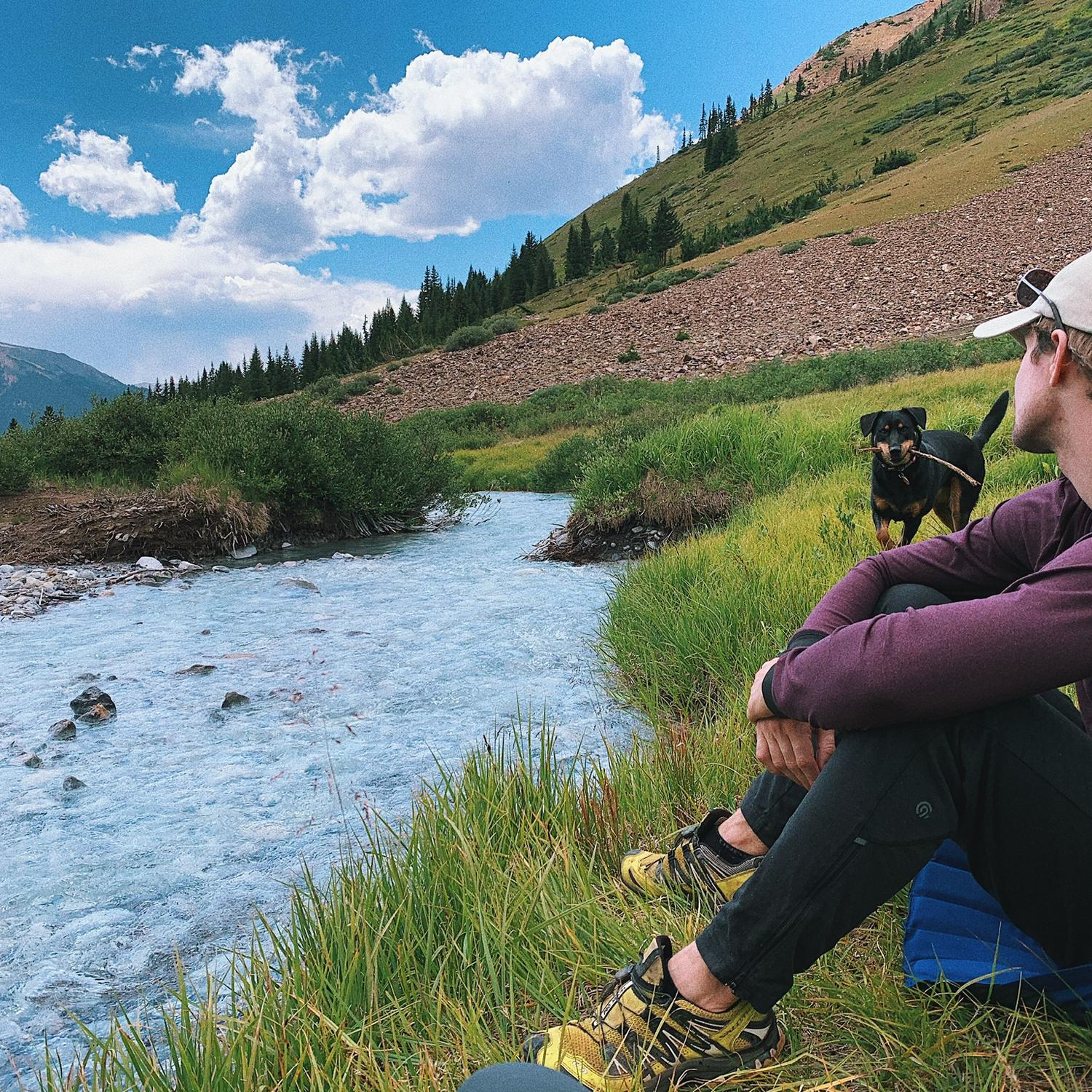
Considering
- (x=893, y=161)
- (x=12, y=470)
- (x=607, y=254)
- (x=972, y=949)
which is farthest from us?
(x=607, y=254)

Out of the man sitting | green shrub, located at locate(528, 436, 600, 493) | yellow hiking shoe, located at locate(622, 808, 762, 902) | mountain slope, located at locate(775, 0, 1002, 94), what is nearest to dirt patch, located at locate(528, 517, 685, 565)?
green shrub, located at locate(528, 436, 600, 493)

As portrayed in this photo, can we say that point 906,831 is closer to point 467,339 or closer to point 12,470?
point 12,470

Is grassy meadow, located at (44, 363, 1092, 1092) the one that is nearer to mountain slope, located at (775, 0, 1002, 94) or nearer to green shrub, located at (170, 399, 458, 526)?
green shrub, located at (170, 399, 458, 526)

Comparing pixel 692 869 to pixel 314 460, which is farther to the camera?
pixel 314 460

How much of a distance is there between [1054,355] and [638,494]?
6563 mm

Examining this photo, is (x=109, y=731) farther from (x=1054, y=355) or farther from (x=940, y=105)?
(x=940, y=105)

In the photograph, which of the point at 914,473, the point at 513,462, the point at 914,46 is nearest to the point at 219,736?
the point at 914,473

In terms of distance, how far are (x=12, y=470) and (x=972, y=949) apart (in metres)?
11.6

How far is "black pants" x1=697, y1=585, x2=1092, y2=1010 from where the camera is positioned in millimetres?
1263

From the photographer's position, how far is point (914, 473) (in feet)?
16.3

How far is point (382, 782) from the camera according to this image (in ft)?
10.7

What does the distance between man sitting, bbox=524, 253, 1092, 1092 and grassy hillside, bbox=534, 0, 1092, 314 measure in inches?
1641

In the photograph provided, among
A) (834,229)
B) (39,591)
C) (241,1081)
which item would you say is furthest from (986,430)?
(834,229)

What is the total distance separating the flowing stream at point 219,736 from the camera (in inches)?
92.7
